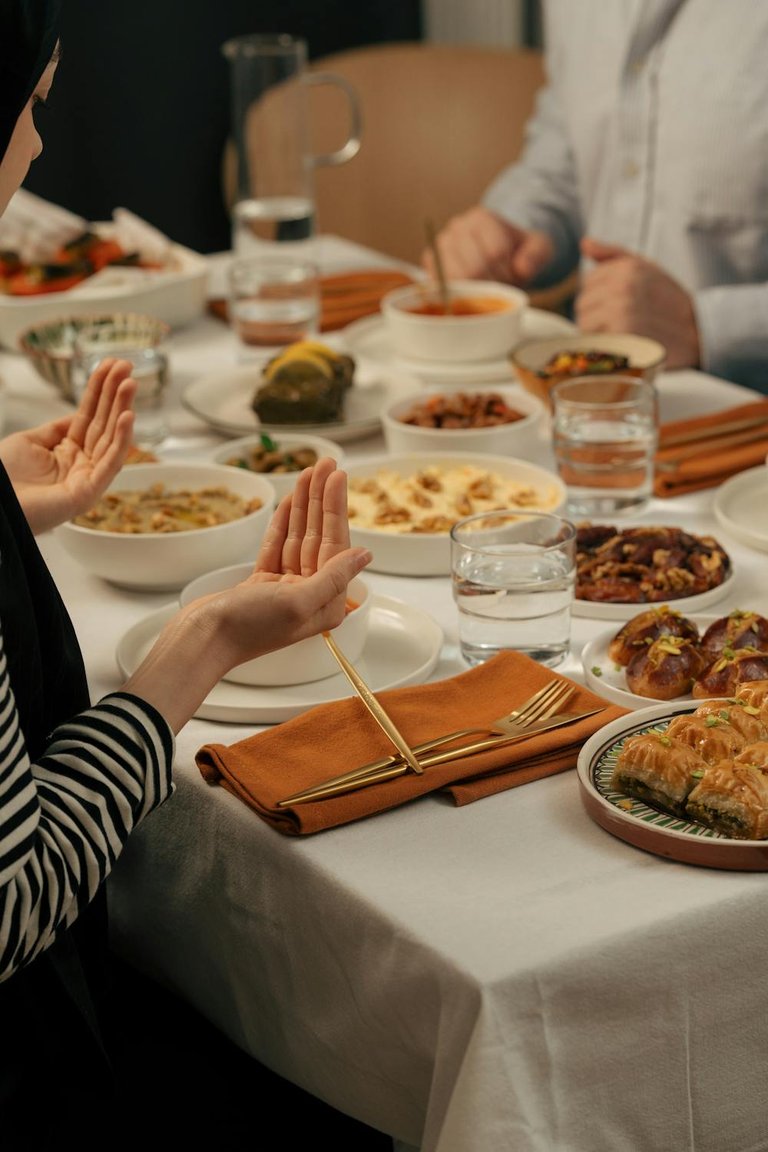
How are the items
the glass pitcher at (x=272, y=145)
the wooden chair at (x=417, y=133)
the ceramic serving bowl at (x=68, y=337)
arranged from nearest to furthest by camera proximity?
1. the ceramic serving bowl at (x=68, y=337)
2. the glass pitcher at (x=272, y=145)
3. the wooden chair at (x=417, y=133)

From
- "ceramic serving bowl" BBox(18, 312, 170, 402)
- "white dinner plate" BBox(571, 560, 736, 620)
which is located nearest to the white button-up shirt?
"ceramic serving bowl" BBox(18, 312, 170, 402)

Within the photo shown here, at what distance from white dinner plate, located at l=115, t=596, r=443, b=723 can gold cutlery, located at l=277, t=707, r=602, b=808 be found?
126 millimetres

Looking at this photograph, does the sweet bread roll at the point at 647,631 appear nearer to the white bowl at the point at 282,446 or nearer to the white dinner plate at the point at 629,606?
the white dinner plate at the point at 629,606

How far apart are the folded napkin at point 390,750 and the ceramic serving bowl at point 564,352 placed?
2.60 feet

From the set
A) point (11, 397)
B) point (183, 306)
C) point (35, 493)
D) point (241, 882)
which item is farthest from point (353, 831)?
point (183, 306)

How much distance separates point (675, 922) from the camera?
3.00ft

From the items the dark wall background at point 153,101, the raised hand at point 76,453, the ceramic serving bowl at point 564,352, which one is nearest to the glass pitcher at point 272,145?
the ceramic serving bowl at point 564,352

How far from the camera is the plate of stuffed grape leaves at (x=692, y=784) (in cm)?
97

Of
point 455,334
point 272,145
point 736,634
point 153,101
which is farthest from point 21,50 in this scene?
point 153,101

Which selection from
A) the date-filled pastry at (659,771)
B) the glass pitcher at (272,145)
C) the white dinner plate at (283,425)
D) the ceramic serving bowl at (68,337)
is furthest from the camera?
the glass pitcher at (272,145)

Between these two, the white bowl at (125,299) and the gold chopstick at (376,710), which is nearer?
the gold chopstick at (376,710)

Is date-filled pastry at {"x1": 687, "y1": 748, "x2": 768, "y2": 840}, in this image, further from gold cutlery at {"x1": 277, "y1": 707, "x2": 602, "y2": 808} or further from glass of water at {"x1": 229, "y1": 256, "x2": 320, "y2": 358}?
glass of water at {"x1": 229, "y1": 256, "x2": 320, "y2": 358}

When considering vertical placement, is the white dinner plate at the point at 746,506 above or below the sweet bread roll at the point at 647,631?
below

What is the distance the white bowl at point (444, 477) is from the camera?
1.51m
